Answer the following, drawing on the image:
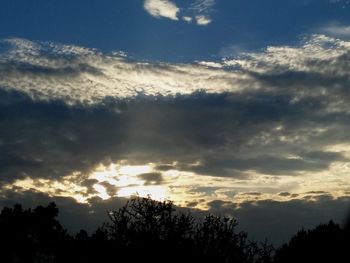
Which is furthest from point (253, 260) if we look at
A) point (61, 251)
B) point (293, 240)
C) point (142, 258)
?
point (61, 251)

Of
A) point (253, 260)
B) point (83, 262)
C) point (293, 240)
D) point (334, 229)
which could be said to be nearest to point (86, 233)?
point (83, 262)

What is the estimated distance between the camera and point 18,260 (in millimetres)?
81250

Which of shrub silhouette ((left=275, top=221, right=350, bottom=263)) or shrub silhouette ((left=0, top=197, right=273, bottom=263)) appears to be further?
shrub silhouette ((left=275, top=221, right=350, bottom=263))

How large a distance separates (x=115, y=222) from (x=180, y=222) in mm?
6165

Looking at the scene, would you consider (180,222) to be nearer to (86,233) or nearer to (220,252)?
(220,252)

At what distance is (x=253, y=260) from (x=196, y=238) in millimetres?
7209

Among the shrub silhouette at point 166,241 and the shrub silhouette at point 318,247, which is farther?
the shrub silhouette at point 318,247

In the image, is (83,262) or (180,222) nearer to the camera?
(180,222)

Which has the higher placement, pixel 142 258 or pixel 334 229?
pixel 334 229

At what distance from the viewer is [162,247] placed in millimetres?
42562

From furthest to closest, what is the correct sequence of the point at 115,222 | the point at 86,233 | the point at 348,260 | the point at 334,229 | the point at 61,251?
the point at 86,233 → the point at 61,251 → the point at 334,229 → the point at 348,260 → the point at 115,222

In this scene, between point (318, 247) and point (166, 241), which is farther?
point (318, 247)

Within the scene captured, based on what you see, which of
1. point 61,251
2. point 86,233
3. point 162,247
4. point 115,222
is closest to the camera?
point 162,247

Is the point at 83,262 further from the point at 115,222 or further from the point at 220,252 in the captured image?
the point at 220,252
